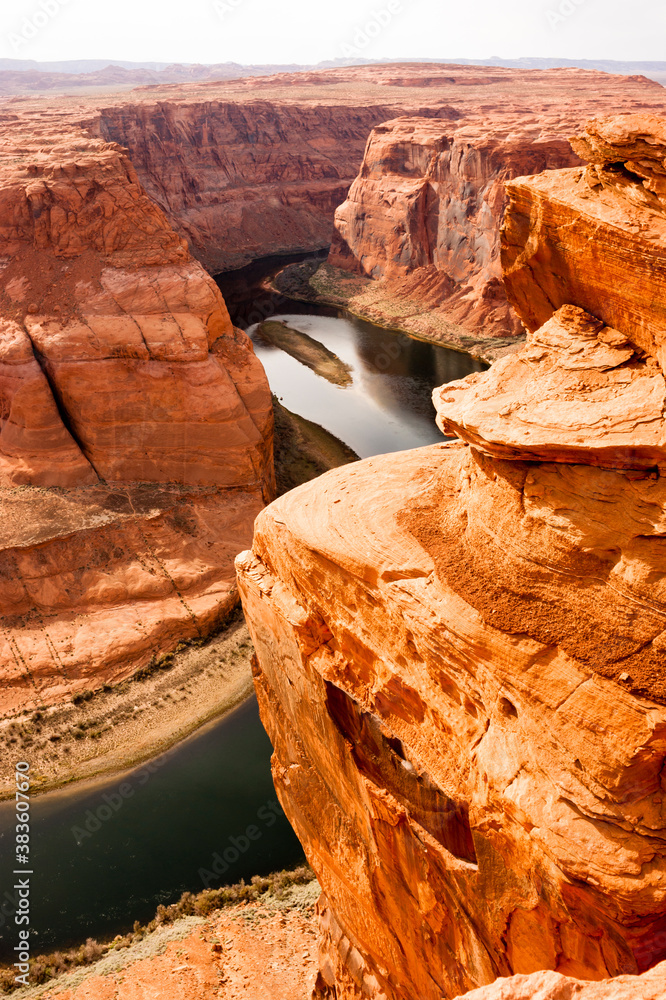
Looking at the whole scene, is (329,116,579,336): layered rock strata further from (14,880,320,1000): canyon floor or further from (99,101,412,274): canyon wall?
(14,880,320,1000): canyon floor

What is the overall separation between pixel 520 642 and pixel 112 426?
17983 millimetres

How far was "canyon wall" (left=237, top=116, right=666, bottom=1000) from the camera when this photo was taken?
18.6ft

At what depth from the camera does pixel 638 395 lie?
604 cm

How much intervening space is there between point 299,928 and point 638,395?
11.1m

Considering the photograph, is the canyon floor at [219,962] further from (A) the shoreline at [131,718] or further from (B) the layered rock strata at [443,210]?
(B) the layered rock strata at [443,210]

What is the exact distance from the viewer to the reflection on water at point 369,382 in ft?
107

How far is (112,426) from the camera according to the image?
21828mm

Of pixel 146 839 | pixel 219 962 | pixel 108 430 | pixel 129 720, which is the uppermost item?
pixel 108 430

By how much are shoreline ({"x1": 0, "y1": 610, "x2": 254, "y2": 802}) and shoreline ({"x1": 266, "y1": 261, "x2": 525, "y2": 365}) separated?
25.9m

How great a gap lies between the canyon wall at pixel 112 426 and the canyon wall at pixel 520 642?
12343 millimetres

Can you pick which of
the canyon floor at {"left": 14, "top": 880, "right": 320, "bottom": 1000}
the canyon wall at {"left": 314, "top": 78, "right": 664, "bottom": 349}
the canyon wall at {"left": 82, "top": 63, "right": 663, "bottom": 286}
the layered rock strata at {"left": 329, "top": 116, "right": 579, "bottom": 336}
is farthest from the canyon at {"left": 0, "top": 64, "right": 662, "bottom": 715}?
the canyon wall at {"left": 82, "top": 63, "right": 663, "bottom": 286}

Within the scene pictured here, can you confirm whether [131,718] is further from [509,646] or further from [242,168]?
[242,168]

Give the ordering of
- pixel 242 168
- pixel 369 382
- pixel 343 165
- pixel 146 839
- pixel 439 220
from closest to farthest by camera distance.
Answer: pixel 146 839 < pixel 369 382 < pixel 439 220 < pixel 242 168 < pixel 343 165

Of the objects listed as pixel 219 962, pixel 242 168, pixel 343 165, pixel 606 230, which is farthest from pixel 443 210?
pixel 219 962
